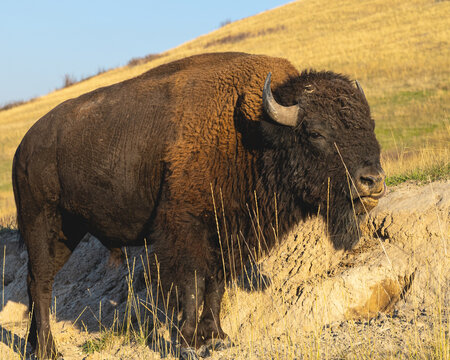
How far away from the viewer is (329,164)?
4.55 meters

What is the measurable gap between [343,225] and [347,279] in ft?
2.19

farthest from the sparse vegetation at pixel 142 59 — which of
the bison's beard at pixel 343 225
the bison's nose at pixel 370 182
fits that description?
the bison's nose at pixel 370 182

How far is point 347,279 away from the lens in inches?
215

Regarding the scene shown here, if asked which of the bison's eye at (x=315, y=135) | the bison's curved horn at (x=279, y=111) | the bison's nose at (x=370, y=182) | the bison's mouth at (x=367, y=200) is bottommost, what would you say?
the bison's mouth at (x=367, y=200)

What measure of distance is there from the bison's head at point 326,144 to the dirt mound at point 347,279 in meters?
0.73

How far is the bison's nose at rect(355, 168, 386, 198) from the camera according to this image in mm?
4285

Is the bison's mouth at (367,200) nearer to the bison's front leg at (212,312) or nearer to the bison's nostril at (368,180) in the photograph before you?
the bison's nostril at (368,180)

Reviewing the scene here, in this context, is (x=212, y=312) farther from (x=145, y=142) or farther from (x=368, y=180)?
A: (x=368, y=180)

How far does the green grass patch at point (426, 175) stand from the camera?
664 cm

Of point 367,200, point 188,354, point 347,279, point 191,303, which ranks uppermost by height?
point 367,200

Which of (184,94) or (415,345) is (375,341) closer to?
(415,345)

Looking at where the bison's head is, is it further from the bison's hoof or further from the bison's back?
the bison's hoof

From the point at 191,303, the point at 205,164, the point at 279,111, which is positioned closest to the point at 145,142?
the point at 205,164

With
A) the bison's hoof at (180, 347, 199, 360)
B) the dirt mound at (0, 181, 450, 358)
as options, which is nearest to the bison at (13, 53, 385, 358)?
the bison's hoof at (180, 347, 199, 360)
